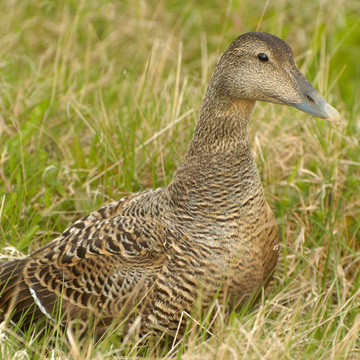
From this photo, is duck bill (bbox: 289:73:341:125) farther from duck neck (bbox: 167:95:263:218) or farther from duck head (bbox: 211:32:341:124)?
duck neck (bbox: 167:95:263:218)

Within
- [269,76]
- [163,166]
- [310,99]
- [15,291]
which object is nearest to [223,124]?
[269,76]

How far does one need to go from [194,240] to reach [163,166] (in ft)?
3.35

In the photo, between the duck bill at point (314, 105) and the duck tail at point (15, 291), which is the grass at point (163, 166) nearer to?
the duck tail at point (15, 291)

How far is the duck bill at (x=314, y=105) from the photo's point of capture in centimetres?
302

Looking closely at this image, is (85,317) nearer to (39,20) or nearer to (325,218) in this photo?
(325,218)

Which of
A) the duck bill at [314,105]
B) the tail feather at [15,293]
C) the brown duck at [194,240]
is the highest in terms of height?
the duck bill at [314,105]

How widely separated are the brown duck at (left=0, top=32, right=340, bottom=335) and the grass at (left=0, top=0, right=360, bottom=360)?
162mm

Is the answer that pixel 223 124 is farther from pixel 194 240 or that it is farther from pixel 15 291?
pixel 15 291

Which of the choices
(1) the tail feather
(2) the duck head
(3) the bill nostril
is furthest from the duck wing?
(3) the bill nostril

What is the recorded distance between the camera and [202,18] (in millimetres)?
6215

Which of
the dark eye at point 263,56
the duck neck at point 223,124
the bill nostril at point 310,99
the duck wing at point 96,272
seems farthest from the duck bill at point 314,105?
the duck wing at point 96,272

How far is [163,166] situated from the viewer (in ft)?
13.5

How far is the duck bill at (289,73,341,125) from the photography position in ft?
9.89

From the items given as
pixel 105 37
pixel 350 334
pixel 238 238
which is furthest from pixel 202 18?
pixel 350 334
